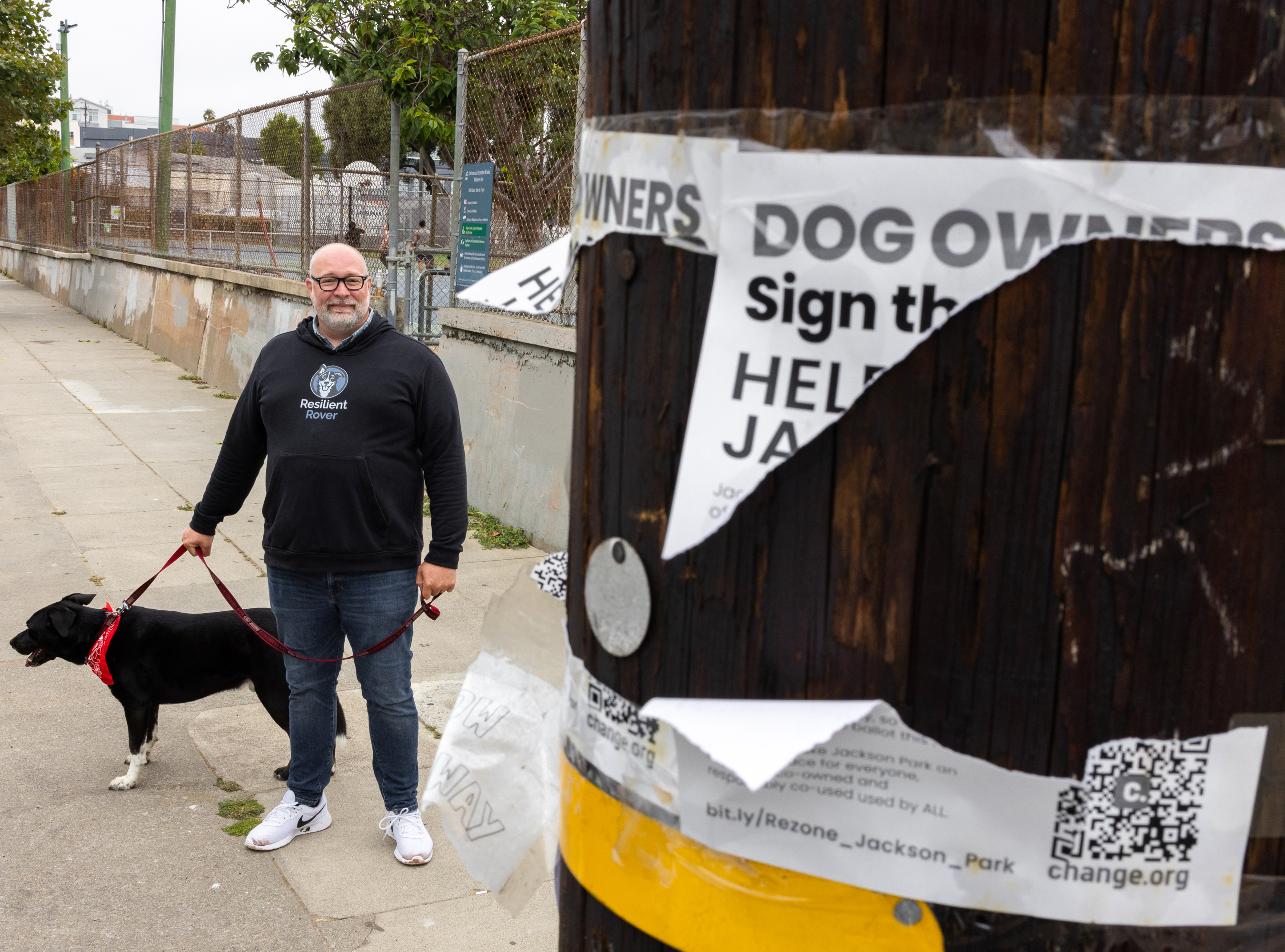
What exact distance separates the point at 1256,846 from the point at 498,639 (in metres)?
1.04

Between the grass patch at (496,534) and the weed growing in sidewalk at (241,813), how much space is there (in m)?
3.60

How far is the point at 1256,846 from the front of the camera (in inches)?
48.1

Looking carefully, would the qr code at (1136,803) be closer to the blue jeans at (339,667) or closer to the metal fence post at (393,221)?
the blue jeans at (339,667)

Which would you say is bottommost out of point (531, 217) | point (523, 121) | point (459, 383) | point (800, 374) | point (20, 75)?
point (459, 383)

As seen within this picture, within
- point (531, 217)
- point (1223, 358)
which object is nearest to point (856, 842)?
point (1223, 358)

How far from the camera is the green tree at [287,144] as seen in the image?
37.8 ft

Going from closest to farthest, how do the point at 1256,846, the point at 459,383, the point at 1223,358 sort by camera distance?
the point at 1223,358, the point at 1256,846, the point at 459,383

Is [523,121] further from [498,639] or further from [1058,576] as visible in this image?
[1058,576]

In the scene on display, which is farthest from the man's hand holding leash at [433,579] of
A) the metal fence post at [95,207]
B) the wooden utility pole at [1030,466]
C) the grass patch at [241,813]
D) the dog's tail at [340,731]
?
the metal fence post at [95,207]

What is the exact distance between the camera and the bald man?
12.4ft

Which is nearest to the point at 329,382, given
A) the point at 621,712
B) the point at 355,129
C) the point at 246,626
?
the point at 246,626

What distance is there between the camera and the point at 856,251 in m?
1.17

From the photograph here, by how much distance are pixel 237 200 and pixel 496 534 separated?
27.0ft

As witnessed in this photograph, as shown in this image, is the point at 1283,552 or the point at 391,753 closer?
the point at 1283,552
